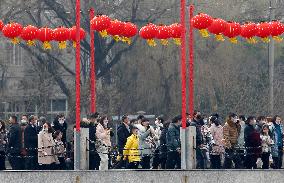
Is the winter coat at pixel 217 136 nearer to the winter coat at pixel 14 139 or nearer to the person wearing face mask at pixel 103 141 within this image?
the person wearing face mask at pixel 103 141

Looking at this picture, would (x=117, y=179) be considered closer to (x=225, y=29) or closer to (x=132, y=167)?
(x=132, y=167)

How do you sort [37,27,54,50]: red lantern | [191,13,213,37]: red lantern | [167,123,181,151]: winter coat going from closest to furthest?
[167,123,181,151]: winter coat < [191,13,213,37]: red lantern < [37,27,54,50]: red lantern

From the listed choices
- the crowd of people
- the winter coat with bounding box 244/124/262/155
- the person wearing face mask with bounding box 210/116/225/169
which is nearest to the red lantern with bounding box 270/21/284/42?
the crowd of people

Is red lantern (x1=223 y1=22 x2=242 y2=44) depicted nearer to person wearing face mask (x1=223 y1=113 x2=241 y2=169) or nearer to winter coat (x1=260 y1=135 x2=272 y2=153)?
person wearing face mask (x1=223 y1=113 x2=241 y2=169)

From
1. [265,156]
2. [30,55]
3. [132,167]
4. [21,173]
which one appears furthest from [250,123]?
[30,55]

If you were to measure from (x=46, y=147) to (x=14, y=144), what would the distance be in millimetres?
1640

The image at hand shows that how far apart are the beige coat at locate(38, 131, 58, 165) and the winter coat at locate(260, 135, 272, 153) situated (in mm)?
5485

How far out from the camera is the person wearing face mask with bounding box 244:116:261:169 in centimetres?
3216

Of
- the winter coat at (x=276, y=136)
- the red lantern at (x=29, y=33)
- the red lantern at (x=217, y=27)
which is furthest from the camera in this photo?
the red lantern at (x=29, y=33)

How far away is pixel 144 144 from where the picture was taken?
32250 millimetres

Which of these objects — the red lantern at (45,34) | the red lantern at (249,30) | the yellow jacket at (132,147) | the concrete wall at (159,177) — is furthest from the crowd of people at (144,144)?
the red lantern at (45,34)

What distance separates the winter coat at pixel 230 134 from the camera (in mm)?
32875

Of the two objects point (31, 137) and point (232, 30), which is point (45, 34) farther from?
point (232, 30)

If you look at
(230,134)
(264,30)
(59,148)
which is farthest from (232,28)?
(59,148)
